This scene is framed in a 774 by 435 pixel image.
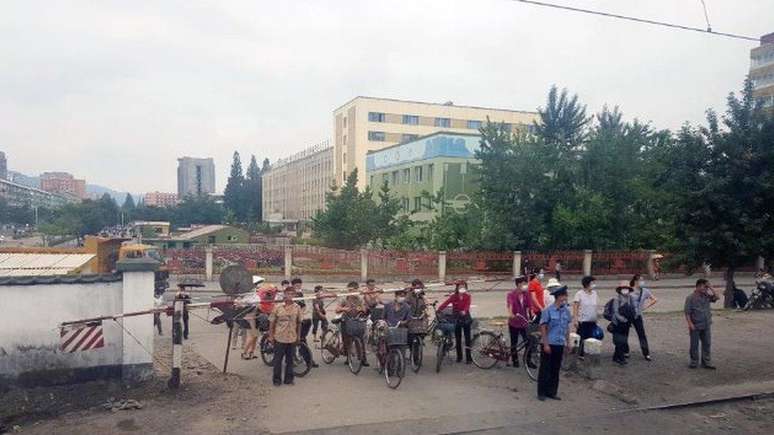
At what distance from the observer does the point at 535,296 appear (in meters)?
10.8

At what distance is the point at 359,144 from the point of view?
238 feet

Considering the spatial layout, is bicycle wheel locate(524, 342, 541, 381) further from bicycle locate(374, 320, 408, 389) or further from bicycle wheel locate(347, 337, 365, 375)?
bicycle wheel locate(347, 337, 365, 375)

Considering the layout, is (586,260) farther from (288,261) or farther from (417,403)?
(417,403)

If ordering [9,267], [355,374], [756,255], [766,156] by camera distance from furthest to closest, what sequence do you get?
1. [756,255]
2. [766,156]
3. [9,267]
4. [355,374]

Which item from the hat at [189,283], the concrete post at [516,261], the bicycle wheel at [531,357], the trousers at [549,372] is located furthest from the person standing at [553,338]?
the concrete post at [516,261]

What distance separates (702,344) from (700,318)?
0.56 meters

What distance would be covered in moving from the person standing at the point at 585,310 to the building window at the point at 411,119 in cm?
6491

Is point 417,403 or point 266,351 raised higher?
point 266,351

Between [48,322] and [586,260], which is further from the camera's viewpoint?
[586,260]

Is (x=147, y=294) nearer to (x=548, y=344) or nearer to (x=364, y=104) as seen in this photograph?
(x=548, y=344)

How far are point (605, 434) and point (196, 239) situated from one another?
42229 mm

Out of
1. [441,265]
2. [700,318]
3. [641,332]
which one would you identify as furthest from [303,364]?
[441,265]

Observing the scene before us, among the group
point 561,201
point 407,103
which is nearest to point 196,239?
point 561,201

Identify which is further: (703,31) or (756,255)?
(756,255)
